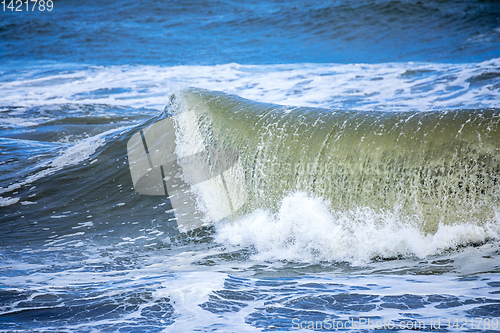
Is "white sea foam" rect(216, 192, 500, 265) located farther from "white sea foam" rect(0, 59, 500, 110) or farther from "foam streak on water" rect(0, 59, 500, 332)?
"white sea foam" rect(0, 59, 500, 110)

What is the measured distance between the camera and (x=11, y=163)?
7.02 metres

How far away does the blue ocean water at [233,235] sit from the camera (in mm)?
3213

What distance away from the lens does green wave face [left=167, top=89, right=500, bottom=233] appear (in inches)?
166

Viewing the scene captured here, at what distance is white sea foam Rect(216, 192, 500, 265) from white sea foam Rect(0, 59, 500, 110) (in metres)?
3.73

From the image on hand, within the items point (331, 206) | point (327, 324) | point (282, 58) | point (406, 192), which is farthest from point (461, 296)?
point (282, 58)

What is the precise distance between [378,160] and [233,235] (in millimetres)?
1685

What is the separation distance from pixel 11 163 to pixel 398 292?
5.90m

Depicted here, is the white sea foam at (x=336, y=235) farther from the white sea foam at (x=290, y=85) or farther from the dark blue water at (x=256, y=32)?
the dark blue water at (x=256, y=32)

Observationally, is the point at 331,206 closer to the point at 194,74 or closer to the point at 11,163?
the point at 11,163

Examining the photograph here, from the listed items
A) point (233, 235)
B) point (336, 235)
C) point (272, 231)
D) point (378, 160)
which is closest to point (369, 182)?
point (378, 160)

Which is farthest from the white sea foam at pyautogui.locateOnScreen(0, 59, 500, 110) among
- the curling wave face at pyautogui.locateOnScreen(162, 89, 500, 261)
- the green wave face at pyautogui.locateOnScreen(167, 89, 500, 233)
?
the curling wave face at pyautogui.locateOnScreen(162, 89, 500, 261)

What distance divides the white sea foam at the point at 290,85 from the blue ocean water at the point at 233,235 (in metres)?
0.07

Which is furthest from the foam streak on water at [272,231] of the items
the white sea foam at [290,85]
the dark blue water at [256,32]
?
the dark blue water at [256,32]

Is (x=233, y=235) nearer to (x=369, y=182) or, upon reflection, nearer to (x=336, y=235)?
(x=336, y=235)
